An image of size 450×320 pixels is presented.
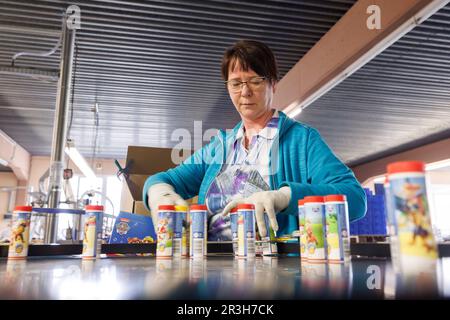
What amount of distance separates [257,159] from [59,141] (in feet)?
8.12

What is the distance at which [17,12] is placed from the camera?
169 inches

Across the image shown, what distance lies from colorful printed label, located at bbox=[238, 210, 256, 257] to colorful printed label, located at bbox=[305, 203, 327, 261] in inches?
11.6

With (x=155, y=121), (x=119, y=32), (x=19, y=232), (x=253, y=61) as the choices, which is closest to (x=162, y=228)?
(x=19, y=232)

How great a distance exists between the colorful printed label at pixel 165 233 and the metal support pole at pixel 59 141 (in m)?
2.29

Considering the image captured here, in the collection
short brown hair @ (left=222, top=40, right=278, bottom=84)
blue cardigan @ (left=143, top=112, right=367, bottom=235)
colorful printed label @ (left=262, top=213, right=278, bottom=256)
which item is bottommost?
colorful printed label @ (left=262, top=213, right=278, bottom=256)

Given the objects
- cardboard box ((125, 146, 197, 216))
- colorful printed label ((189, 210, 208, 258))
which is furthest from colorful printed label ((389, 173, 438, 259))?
cardboard box ((125, 146, 197, 216))

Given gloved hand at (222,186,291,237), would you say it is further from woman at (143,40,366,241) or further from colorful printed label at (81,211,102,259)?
colorful printed label at (81,211,102,259)

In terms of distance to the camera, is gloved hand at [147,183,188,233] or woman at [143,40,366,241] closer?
woman at [143,40,366,241]

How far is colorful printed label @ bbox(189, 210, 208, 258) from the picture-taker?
1.50 metres

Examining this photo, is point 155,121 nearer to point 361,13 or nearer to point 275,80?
point 361,13

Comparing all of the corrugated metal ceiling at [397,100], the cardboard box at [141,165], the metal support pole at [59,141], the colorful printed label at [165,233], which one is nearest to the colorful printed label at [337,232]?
the colorful printed label at [165,233]

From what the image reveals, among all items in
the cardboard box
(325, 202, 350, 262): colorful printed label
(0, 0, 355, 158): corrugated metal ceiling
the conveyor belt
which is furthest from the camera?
(0, 0, 355, 158): corrugated metal ceiling

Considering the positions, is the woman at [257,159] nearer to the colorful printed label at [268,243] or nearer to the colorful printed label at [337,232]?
the colorful printed label at [268,243]

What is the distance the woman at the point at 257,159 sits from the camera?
1.62m
